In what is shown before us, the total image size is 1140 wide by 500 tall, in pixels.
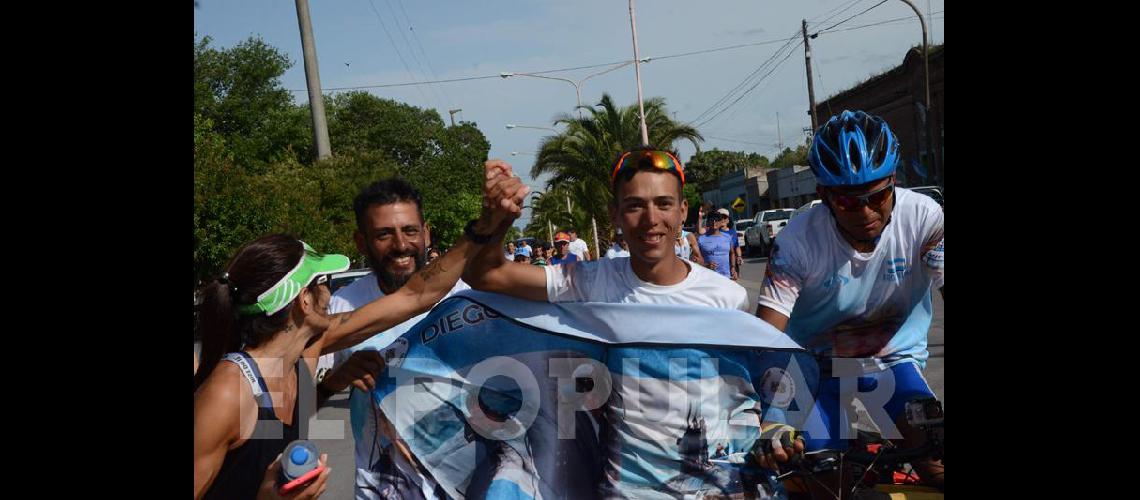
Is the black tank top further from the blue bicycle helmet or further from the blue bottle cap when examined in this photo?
the blue bicycle helmet

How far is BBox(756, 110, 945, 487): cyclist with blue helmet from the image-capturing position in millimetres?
3766

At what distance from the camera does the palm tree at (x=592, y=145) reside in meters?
29.5

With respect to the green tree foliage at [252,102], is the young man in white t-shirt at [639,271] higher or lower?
lower

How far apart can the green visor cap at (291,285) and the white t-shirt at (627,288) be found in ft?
2.66

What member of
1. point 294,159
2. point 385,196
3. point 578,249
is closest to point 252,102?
point 294,159

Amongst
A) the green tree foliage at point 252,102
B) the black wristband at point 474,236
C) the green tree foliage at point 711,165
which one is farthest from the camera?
the green tree foliage at point 711,165

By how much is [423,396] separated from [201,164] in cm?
1553

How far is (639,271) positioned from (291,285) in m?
1.21

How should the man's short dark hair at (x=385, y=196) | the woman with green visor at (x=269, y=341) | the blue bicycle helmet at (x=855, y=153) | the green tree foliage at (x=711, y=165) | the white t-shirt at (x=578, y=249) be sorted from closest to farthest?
the woman with green visor at (x=269, y=341) → the blue bicycle helmet at (x=855, y=153) → the man's short dark hair at (x=385, y=196) → the white t-shirt at (x=578, y=249) → the green tree foliage at (x=711, y=165)

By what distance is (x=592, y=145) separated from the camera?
30172 mm

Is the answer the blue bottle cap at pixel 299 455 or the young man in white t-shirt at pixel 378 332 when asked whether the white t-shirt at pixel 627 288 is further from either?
the blue bottle cap at pixel 299 455

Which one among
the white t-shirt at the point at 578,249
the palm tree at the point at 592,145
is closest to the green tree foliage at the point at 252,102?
the palm tree at the point at 592,145
